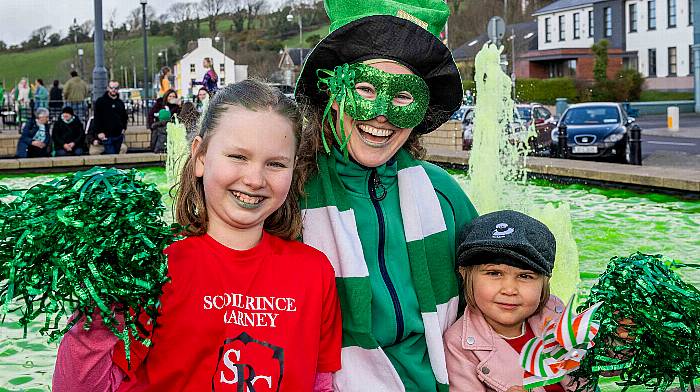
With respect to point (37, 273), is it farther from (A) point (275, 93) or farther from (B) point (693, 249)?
(B) point (693, 249)

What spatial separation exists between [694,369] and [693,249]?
5.52 meters

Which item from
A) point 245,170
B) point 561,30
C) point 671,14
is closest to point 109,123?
point 245,170

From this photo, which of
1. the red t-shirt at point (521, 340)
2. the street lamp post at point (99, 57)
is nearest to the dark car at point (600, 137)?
the street lamp post at point (99, 57)

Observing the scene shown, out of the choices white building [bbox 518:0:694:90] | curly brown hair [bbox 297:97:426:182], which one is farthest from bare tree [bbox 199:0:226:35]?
curly brown hair [bbox 297:97:426:182]

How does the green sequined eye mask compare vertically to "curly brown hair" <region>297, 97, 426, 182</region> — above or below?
above

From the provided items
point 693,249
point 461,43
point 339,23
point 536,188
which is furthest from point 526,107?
point 461,43

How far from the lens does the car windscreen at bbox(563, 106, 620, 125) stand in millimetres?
17286

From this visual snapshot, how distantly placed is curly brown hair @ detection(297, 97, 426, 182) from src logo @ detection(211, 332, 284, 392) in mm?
617

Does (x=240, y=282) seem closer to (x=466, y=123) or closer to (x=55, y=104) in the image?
(x=466, y=123)

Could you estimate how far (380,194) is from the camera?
2.78 m

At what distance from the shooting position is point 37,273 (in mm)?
1910

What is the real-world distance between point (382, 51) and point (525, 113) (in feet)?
57.0

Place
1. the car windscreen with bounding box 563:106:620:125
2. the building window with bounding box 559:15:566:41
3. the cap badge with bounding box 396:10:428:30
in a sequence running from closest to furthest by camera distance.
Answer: the cap badge with bounding box 396:10:428:30, the car windscreen with bounding box 563:106:620:125, the building window with bounding box 559:15:566:41

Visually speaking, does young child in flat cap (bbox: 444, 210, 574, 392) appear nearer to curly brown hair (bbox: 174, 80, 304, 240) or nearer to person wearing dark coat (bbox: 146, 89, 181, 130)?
curly brown hair (bbox: 174, 80, 304, 240)
